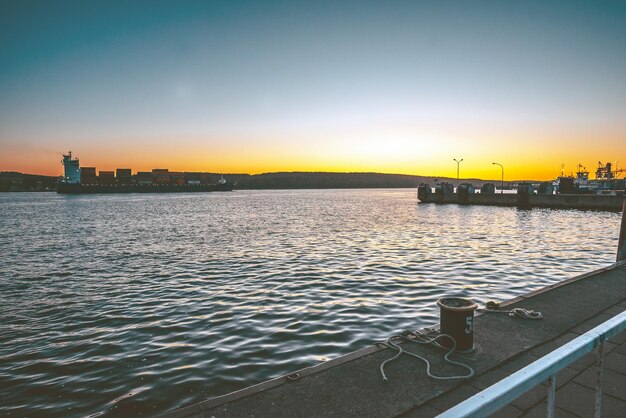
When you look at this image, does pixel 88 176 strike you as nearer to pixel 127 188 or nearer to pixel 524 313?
pixel 127 188

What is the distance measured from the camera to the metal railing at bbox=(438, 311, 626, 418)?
142 cm

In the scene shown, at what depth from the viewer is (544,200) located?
4938 centimetres

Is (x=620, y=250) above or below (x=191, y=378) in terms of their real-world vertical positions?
above

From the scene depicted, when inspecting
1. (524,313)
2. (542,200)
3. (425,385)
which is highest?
(542,200)

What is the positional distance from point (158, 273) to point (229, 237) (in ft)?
37.3

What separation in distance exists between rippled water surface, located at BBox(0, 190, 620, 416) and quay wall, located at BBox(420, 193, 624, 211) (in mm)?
25944

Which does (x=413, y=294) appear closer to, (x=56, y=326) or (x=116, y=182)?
(x=56, y=326)

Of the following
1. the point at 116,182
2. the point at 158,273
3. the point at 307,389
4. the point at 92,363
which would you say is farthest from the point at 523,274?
the point at 116,182

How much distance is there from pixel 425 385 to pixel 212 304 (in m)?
7.47

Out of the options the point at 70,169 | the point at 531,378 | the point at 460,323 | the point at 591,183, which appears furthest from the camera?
the point at 70,169

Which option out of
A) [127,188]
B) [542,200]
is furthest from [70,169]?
[542,200]

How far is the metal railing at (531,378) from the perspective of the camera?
1424 millimetres

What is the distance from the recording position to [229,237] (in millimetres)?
26312

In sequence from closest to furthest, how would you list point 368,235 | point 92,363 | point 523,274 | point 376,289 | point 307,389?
point 307,389 → point 92,363 → point 376,289 → point 523,274 → point 368,235
